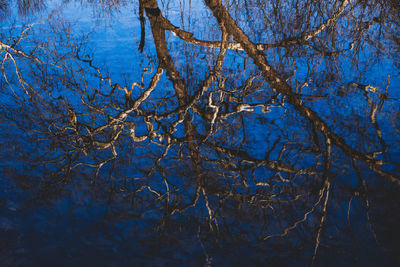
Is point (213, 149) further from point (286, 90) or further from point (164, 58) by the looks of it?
point (164, 58)

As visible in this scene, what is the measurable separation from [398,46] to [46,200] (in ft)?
11.6

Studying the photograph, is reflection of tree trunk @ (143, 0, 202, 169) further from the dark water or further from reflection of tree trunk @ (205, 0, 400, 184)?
reflection of tree trunk @ (205, 0, 400, 184)

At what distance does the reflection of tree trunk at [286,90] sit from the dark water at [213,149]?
12mm

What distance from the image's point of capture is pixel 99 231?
6.44 ft

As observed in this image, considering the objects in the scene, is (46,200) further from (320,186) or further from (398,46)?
(398,46)

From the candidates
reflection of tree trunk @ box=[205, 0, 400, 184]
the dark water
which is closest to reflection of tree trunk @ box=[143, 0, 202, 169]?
the dark water

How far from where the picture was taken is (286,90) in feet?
10.9

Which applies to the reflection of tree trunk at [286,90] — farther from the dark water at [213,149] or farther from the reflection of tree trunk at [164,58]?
the reflection of tree trunk at [164,58]

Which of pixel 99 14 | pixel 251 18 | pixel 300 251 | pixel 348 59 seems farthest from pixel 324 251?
pixel 99 14

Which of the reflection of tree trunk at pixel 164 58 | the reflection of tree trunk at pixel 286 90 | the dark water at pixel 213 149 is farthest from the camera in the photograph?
the reflection of tree trunk at pixel 164 58

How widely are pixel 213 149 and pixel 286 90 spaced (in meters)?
1.12

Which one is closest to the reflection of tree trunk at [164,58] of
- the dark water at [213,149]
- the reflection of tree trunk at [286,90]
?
the dark water at [213,149]


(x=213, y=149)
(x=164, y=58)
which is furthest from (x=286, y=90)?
(x=164, y=58)

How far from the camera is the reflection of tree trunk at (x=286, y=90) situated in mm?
2445
